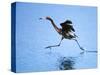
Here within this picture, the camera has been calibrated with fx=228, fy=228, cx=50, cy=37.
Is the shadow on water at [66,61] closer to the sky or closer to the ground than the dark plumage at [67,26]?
closer to the ground

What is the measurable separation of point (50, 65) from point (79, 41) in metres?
0.40

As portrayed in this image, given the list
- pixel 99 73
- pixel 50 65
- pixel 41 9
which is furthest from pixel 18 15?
pixel 99 73

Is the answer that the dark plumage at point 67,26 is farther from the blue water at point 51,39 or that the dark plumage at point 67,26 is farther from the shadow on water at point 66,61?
the shadow on water at point 66,61

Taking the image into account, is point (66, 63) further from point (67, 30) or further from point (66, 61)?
point (67, 30)

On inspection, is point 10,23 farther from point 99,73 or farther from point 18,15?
point 99,73

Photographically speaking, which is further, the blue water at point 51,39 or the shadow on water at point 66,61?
the shadow on water at point 66,61

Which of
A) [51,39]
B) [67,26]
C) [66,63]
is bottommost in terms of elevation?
[66,63]

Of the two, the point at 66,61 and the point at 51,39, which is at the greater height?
the point at 51,39

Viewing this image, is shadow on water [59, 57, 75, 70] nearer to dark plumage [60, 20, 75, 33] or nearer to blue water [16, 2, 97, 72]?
blue water [16, 2, 97, 72]

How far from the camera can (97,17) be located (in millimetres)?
2445

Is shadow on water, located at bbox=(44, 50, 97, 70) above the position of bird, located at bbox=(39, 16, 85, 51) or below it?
below

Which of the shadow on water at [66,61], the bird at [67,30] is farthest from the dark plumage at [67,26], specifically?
the shadow on water at [66,61]

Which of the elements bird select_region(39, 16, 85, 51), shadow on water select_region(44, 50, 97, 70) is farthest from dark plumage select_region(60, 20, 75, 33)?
shadow on water select_region(44, 50, 97, 70)

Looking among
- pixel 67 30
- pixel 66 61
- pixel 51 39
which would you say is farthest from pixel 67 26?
pixel 66 61
